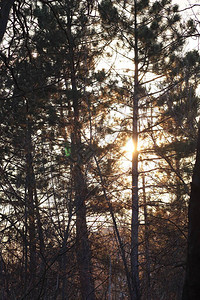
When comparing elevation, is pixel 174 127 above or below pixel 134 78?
below

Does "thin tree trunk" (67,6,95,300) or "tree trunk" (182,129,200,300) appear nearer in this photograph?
"tree trunk" (182,129,200,300)

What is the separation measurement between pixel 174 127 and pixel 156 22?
10.7ft

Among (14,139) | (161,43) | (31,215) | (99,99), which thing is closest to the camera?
(31,215)

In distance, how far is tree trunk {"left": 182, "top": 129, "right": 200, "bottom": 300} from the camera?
197 centimetres

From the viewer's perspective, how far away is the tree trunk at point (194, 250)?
197cm

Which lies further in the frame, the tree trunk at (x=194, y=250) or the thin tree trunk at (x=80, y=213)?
the thin tree trunk at (x=80, y=213)

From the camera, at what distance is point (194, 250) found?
6.71ft

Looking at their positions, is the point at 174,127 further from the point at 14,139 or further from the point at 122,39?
the point at 14,139

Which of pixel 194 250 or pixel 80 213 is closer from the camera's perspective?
pixel 194 250

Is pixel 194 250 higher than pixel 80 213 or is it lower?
lower

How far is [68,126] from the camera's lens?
8.59 meters

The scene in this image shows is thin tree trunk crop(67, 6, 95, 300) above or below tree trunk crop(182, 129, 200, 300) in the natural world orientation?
above

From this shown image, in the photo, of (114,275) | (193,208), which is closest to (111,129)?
(114,275)

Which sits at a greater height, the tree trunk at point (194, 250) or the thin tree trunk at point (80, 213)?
the thin tree trunk at point (80, 213)
